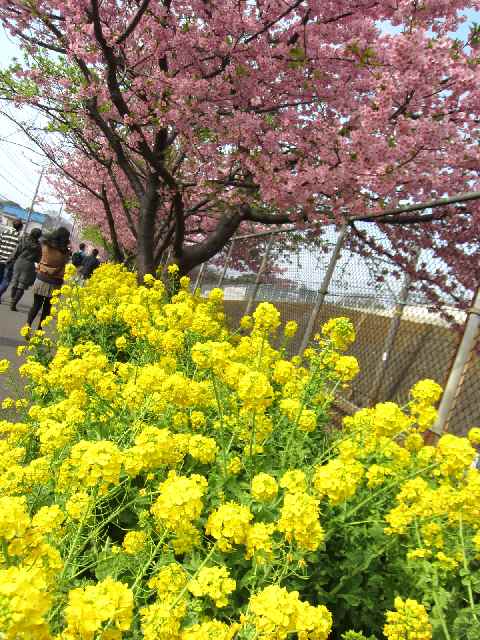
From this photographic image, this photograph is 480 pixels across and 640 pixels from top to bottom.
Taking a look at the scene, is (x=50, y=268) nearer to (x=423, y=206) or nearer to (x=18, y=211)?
(x=423, y=206)

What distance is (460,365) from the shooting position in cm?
396

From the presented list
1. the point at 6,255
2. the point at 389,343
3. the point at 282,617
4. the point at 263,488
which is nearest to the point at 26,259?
the point at 6,255

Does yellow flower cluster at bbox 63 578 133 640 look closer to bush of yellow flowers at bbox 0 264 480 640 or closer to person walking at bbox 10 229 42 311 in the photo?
bush of yellow flowers at bbox 0 264 480 640

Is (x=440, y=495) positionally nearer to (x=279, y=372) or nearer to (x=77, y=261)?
(x=279, y=372)

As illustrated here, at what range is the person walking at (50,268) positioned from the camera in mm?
8273

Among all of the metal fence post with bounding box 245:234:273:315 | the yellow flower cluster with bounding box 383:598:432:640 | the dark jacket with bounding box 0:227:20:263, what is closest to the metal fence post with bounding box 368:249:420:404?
the metal fence post with bounding box 245:234:273:315

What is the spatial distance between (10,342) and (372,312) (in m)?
5.31

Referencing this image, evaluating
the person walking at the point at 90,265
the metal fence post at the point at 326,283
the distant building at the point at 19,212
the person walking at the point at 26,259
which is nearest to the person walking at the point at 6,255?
the person walking at the point at 26,259

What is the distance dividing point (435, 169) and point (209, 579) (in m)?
5.54

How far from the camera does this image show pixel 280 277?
7.91 metres

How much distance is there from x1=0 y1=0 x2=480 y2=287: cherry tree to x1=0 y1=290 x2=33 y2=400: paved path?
297 cm

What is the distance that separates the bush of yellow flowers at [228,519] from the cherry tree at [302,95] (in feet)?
10.5

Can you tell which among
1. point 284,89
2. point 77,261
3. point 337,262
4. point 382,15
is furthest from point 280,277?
point 77,261

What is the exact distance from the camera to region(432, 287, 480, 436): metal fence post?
3930 mm
